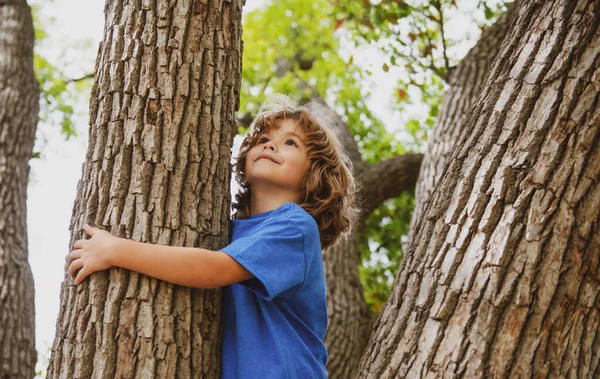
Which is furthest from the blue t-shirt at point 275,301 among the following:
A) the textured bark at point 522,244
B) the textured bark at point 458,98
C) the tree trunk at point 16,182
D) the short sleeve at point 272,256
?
the textured bark at point 458,98

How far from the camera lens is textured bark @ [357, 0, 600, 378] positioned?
5.68 feet

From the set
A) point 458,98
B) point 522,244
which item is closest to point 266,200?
point 522,244

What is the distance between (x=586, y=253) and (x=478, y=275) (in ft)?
1.06

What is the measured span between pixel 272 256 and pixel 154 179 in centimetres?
46

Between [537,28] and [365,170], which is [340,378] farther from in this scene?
[537,28]

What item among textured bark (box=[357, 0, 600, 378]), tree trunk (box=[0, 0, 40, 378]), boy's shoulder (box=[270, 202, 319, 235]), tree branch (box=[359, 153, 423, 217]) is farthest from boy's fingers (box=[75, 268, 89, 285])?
tree branch (box=[359, 153, 423, 217])

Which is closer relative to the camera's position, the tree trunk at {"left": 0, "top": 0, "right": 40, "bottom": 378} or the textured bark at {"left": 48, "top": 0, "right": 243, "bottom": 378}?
the textured bark at {"left": 48, "top": 0, "right": 243, "bottom": 378}

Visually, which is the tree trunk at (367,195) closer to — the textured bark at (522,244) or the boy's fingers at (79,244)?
the textured bark at (522,244)

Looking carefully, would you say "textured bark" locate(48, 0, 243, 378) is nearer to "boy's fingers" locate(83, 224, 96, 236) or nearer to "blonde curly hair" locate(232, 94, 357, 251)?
"boy's fingers" locate(83, 224, 96, 236)

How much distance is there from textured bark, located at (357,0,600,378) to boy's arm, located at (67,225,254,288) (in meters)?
0.60

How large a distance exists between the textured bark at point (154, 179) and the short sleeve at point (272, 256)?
126 mm

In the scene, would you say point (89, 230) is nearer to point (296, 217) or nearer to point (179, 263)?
point (179, 263)

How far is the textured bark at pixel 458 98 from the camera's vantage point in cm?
427

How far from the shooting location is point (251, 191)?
257 centimetres
